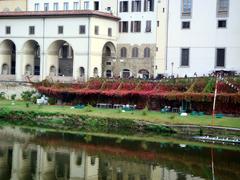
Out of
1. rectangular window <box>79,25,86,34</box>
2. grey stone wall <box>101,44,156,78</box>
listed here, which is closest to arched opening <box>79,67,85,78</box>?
grey stone wall <box>101,44,156,78</box>

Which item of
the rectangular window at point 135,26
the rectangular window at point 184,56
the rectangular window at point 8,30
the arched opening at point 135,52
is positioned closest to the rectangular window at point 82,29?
the rectangular window at point 135,26

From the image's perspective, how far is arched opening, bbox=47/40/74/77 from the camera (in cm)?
7831

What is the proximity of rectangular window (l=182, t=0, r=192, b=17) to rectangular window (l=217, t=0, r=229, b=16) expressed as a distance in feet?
11.9

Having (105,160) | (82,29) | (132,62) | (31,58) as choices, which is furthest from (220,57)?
(105,160)

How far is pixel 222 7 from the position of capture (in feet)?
229

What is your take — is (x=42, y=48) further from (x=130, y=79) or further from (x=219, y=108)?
(x=219, y=108)

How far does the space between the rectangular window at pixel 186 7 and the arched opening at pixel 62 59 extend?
16.5m

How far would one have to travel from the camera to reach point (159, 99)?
203 ft

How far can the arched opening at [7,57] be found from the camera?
268 feet

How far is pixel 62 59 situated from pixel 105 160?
145 ft

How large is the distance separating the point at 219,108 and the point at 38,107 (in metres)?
19.5

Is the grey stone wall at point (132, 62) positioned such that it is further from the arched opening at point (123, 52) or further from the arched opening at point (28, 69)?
the arched opening at point (28, 69)

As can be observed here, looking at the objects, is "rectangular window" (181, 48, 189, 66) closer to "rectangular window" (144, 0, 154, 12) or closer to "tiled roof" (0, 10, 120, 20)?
"rectangular window" (144, 0, 154, 12)

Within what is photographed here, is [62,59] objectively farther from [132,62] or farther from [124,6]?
[124,6]
